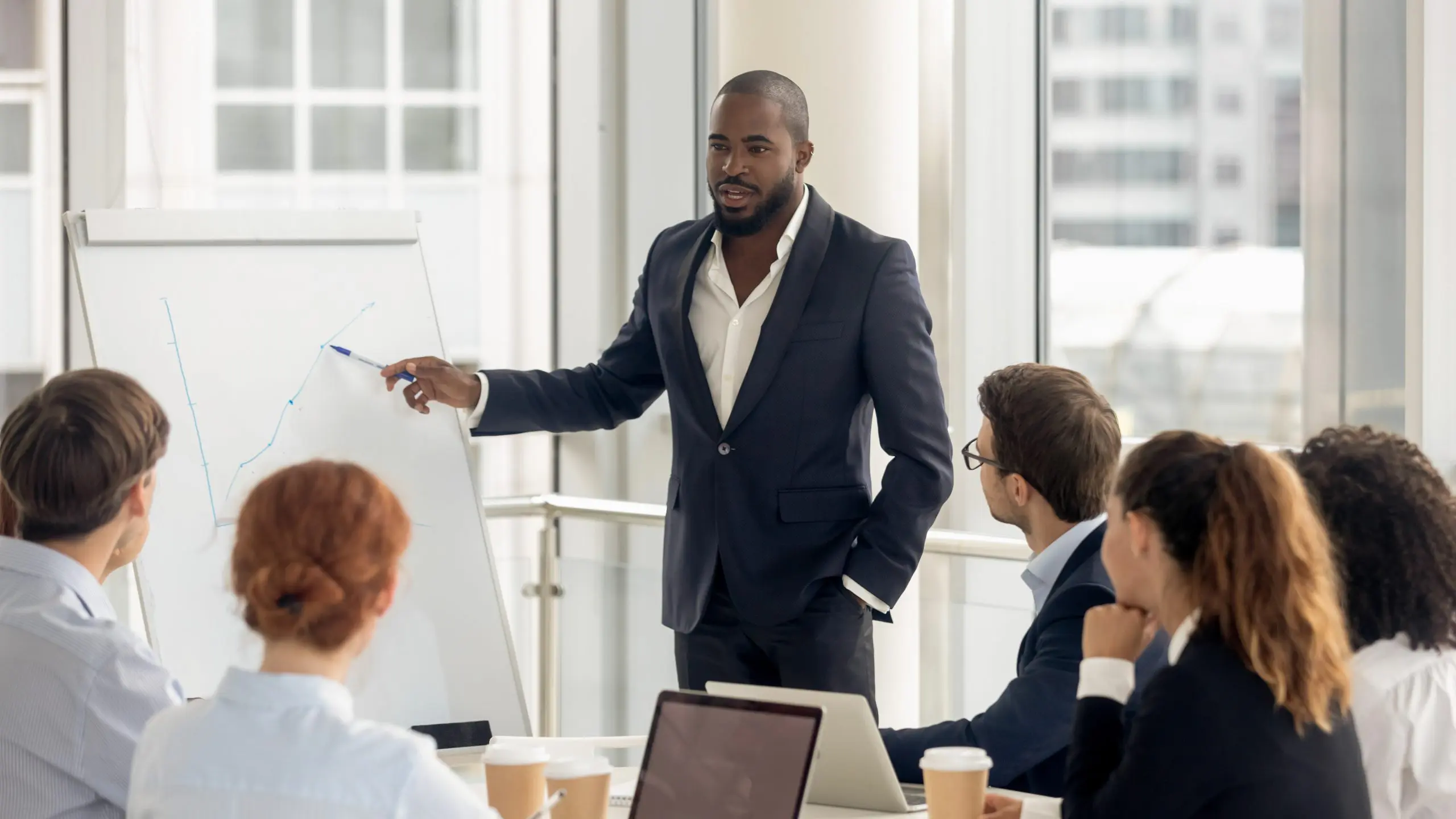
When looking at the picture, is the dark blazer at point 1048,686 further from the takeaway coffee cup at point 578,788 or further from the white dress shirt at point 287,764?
the white dress shirt at point 287,764

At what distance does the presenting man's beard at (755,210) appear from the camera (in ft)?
8.53

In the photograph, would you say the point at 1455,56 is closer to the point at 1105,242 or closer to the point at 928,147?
the point at 1105,242

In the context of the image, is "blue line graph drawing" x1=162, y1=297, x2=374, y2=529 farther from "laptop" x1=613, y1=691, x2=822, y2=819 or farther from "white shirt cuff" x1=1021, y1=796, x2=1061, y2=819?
"white shirt cuff" x1=1021, y1=796, x2=1061, y2=819

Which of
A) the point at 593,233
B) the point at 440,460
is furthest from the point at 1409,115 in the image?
the point at 593,233

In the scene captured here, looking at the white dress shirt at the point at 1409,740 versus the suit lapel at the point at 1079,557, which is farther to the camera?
the suit lapel at the point at 1079,557

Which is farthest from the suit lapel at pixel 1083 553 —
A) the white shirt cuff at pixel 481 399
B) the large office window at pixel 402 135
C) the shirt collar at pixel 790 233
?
the large office window at pixel 402 135

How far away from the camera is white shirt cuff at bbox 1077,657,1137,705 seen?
5.20 feet

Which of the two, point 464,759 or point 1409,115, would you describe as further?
point 1409,115

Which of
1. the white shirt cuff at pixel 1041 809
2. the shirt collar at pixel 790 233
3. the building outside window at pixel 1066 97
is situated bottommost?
the white shirt cuff at pixel 1041 809

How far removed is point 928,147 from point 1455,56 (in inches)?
48.6

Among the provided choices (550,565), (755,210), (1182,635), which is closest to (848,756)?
(1182,635)

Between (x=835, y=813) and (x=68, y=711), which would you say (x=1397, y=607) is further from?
(x=68, y=711)

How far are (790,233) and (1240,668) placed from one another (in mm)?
1354

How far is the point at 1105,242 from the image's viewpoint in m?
3.59
